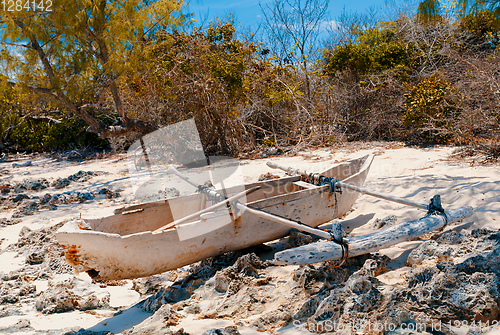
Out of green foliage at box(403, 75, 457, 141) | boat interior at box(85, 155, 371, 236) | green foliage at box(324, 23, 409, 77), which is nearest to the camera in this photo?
boat interior at box(85, 155, 371, 236)

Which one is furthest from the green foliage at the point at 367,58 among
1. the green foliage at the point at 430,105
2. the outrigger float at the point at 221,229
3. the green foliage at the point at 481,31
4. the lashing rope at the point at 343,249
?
the lashing rope at the point at 343,249

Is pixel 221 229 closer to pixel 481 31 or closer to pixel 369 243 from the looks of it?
pixel 369 243

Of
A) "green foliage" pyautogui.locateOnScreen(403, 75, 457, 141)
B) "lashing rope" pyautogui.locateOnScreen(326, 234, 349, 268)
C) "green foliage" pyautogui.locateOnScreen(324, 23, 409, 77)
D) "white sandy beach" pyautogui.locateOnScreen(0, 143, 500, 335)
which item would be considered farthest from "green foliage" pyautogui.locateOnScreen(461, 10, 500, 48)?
"lashing rope" pyautogui.locateOnScreen(326, 234, 349, 268)

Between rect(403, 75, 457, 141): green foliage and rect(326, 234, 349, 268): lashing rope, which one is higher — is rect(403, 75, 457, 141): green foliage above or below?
above

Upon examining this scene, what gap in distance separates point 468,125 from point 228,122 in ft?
19.1

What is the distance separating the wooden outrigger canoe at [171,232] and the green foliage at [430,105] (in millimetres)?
4804

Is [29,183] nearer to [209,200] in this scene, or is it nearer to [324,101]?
[209,200]

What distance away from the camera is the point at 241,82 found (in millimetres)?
9477

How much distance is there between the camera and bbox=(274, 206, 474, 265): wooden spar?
253 cm

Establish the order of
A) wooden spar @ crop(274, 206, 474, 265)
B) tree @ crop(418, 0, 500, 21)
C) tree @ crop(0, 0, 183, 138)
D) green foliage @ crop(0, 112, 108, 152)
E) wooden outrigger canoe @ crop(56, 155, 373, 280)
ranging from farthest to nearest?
1. green foliage @ crop(0, 112, 108, 152)
2. tree @ crop(0, 0, 183, 138)
3. tree @ crop(418, 0, 500, 21)
4. wooden outrigger canoe @ crop(56, 155, 373, 280)
5. wooden spar @ crop(274, 206, 474, 265)

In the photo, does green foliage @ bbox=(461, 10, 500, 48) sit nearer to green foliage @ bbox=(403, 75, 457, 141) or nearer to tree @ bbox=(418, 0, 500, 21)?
green foliage @ bbox=(403, 75, 457, 141)

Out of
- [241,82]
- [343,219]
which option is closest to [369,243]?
[343,219]

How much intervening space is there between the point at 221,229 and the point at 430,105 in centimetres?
728

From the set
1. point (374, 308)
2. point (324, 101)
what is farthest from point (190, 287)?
point (324, 101)
